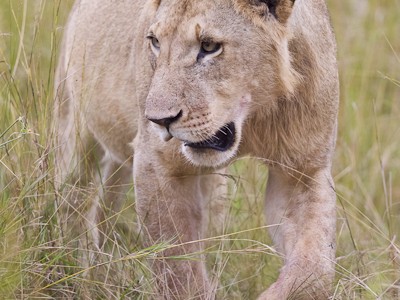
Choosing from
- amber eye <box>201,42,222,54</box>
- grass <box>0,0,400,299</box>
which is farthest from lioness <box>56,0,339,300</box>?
grass <box>0,0,400,299</box>

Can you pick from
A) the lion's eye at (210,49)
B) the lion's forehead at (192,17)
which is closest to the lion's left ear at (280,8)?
the lion's forehead at (192,17)

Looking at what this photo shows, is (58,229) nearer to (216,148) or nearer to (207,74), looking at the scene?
(216,148)

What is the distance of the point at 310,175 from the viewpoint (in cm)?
466

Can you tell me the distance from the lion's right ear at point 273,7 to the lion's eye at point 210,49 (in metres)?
0.19

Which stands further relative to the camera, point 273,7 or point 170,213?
point 170,213

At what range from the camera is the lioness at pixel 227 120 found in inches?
165

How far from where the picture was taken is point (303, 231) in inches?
181

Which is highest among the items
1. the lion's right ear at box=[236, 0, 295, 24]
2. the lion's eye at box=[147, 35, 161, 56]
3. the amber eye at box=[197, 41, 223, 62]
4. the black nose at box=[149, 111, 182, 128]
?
the lion's right ear at box=[236, 0, 295, 24]

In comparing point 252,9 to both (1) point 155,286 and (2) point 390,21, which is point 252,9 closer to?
(1) point 155,286

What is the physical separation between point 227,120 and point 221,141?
0.38ft

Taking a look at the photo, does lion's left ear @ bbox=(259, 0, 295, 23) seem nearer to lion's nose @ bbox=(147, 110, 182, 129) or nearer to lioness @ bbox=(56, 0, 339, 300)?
lioness @ bbox=(56, 0, 339, 300)

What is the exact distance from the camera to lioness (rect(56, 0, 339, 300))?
4.20 meters

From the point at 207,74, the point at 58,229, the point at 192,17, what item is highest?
the point at 192,17

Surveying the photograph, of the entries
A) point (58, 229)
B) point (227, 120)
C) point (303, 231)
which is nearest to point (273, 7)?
point (227, 120)
